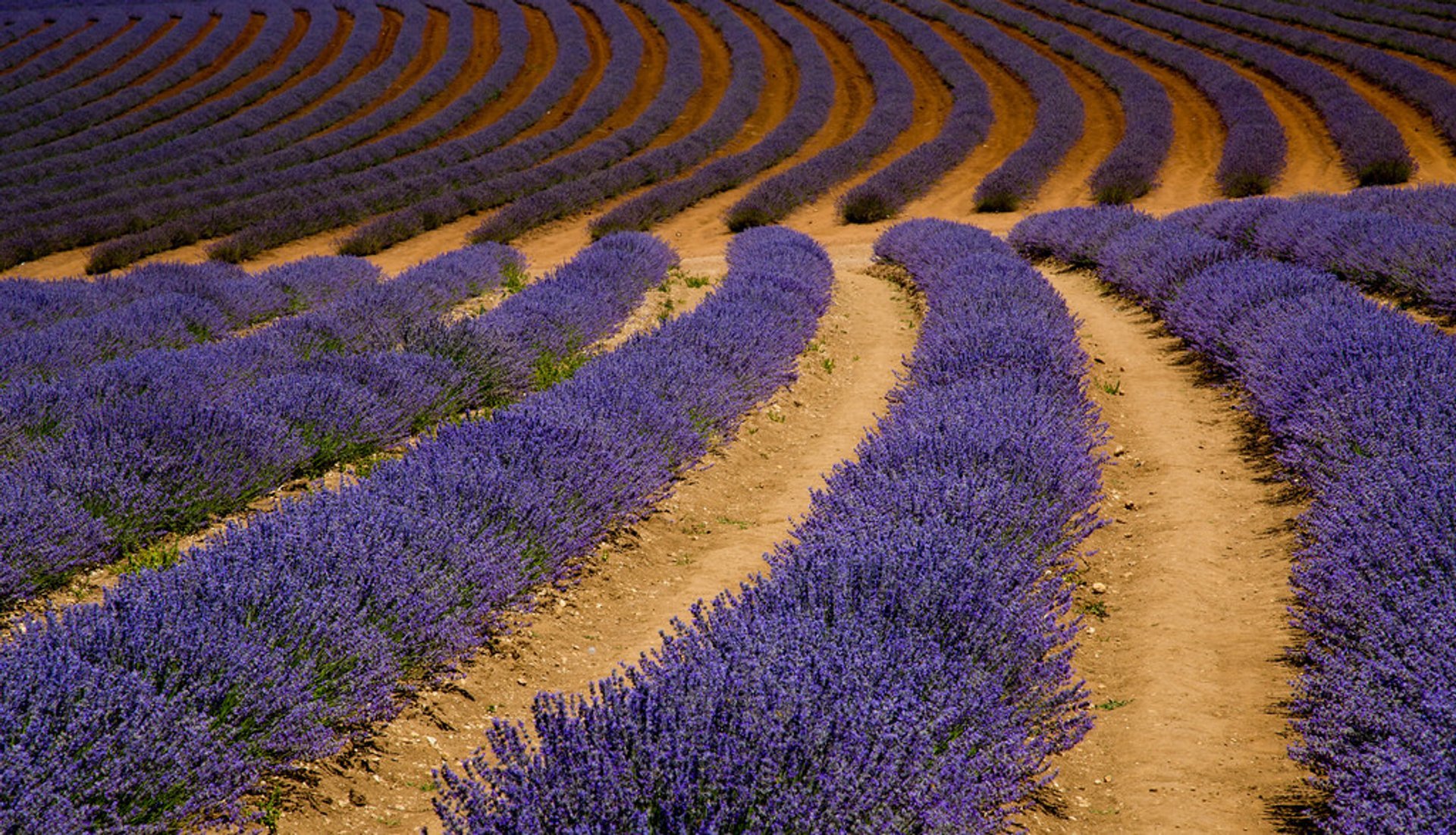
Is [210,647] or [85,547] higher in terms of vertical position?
[210,647]

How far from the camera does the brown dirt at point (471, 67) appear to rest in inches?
907

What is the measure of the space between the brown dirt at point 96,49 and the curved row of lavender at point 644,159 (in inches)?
601

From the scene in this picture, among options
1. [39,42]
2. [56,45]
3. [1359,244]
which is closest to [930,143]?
[1359,244]

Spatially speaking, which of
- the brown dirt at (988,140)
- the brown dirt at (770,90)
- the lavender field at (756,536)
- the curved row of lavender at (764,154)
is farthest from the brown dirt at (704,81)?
the lavender field at (756,536)

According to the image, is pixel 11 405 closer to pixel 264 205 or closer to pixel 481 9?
pixel 264 205

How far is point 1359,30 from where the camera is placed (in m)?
23.9

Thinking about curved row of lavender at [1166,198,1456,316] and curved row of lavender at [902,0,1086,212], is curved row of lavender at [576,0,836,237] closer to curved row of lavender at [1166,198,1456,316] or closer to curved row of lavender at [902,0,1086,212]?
curved row of lavender at [902,0,1086,212]

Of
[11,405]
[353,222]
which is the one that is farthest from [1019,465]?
[353,222]

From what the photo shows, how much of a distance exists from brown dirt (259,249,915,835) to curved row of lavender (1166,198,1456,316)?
3736 mm

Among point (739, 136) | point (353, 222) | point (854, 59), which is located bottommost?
point (353, 222)

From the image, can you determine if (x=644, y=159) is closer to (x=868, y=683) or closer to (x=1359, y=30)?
(x=1359, y=30)

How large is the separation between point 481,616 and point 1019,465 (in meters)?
2.14

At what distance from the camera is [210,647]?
8.73ft

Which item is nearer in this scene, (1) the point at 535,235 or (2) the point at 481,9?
(1) the point at 535,235
